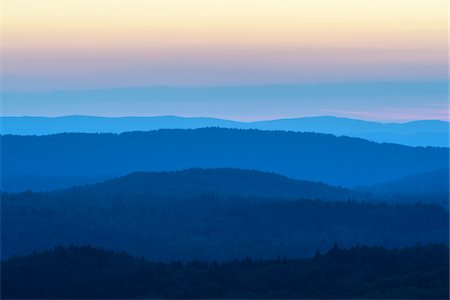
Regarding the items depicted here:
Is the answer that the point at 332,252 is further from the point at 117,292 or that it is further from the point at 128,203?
the point at 128,203

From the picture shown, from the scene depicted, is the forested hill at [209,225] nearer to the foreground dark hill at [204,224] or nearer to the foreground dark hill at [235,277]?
the foreground dark hill at [204,224]

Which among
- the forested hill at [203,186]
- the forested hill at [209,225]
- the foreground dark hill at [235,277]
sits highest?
the forested hill at [203,186]

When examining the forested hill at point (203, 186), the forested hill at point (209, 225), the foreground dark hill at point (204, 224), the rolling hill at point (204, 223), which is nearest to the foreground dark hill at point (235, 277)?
the rolling hill at point (204, 223)

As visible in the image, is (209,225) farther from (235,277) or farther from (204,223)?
(235,277)

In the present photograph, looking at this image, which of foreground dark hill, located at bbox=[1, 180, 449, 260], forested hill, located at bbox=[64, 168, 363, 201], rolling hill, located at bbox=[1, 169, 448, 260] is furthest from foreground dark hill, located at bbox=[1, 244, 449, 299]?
forested hill, located at bbox=[64, 168, 363, 201]

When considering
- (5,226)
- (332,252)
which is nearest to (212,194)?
(5,226)
